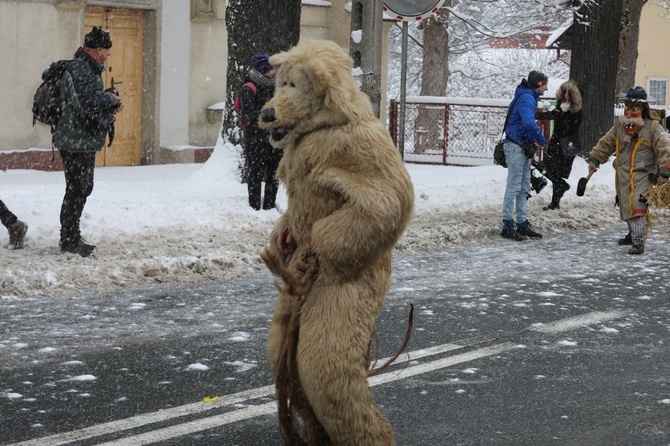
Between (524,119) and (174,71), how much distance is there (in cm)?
832

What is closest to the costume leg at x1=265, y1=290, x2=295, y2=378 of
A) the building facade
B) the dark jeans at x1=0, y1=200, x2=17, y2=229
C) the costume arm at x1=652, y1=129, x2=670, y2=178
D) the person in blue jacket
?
the dark jeans at x1=0, y1=200, x2=17, y2=229

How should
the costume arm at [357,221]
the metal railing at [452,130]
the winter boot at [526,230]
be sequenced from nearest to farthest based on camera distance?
the costume arm at [357,221]
the winter boot at [526,230]
the metal railing at [452,130]

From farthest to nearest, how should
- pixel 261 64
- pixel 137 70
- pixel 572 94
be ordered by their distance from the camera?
pixel 137 70
pixel 572 94
pixel 261 64

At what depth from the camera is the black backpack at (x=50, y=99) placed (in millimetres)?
9695

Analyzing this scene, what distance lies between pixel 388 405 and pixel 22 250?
4951 millimetres

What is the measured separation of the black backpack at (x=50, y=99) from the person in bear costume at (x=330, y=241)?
546 cm

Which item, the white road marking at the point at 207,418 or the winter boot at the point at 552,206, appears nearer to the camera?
the white road marking at the point at 207,418

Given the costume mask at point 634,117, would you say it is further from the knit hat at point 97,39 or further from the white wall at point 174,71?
the white wall at point 174,71

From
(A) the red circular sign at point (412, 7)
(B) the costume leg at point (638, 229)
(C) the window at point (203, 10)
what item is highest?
(C) the window at point (203, 10)

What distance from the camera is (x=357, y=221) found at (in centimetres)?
440

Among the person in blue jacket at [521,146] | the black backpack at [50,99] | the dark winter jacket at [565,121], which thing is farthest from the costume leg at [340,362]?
the dark winter jacket at [565,121]

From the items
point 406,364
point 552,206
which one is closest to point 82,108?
point 406,364

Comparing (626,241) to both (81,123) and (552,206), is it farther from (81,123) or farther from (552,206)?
(81,123)

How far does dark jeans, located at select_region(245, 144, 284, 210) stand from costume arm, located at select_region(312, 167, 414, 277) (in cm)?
762
